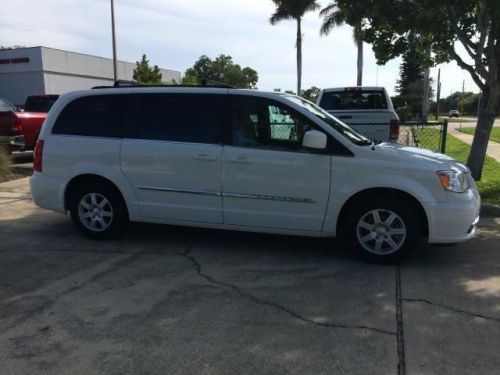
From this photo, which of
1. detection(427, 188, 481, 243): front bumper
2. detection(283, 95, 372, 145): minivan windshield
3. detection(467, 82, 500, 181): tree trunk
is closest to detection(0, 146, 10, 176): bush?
detection(283, 95, 372, 145): minivan windshield

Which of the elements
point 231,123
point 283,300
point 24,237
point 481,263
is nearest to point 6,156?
point 24,237

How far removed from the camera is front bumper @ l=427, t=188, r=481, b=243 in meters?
4.91

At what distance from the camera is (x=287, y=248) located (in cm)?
579

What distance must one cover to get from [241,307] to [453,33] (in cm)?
680

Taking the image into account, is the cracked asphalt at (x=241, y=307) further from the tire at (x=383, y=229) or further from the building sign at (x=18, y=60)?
the building sign at (x=18, y=60)

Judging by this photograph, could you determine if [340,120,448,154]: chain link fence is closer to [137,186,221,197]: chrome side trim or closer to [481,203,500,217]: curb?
[481,203,500,217]: curb

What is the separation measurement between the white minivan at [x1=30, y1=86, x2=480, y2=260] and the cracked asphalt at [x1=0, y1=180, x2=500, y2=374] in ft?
1.30

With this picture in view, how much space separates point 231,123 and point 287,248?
157cm

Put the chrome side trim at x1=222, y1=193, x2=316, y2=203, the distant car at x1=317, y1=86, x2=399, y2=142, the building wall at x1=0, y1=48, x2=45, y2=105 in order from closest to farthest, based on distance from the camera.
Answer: the chrome side trim at x1=222, y1=193, x2=316, y2=203 < the distant car at x1=317, y1=86, x2=399, y2=142 < the building wall at x1=0, y1=48, x2=45, y2=105

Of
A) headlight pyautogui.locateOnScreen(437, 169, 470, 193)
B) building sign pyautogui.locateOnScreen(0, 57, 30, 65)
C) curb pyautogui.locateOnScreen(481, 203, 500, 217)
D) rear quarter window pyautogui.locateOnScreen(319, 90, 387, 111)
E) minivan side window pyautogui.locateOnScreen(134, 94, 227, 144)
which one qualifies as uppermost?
building sign pyautogui.locateOnScreen(0, 57, 30, 65)

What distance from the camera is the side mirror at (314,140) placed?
5.04 m

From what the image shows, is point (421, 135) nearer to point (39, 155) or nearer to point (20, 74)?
point (39, 155)

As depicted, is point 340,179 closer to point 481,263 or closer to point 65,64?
point 481,263

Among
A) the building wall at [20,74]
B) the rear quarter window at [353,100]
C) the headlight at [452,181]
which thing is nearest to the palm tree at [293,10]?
the building wall at [20,74]
